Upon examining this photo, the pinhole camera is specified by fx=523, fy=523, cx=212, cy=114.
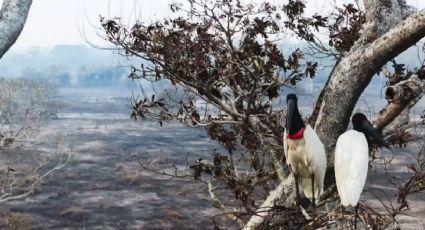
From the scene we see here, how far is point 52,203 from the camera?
31672 mm

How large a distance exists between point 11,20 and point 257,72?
8.95 feet

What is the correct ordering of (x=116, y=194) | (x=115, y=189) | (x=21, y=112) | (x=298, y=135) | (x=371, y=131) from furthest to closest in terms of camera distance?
(x=21, y=112) → (x=115, y=189) → (x=116, y=194) → (x=371, y=131) → (x=298, y=135)

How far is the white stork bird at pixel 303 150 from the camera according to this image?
140 inches

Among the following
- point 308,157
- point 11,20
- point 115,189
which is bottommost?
point 115,189

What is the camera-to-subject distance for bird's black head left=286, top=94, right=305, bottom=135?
11.5 feet

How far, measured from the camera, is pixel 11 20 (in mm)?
2627

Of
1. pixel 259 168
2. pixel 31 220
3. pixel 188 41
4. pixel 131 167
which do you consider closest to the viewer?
pixel 188 41

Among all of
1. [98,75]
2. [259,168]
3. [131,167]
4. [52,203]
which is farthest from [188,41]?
[98,75]

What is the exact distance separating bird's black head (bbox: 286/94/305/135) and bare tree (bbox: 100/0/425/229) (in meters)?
0.29

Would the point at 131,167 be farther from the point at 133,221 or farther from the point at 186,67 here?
the point at 186,67

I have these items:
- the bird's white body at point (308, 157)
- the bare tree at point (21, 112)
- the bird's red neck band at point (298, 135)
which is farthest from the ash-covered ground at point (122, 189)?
the bird's red neck band at point (298, 135)

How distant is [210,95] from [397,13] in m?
2.07

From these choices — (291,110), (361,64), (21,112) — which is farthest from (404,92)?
(21,112)

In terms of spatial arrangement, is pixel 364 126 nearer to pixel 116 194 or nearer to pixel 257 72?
pixel 257 72
